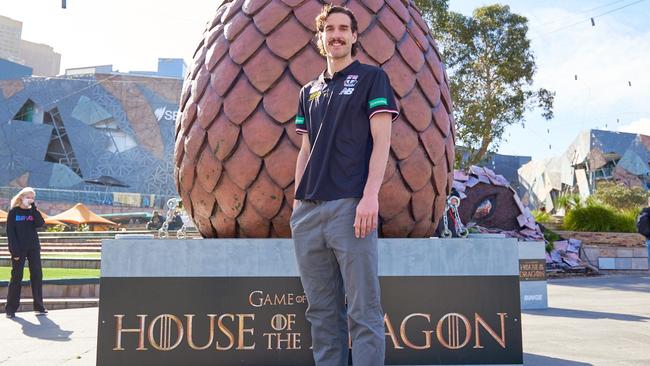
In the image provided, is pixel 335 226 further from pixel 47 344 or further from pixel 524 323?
pixel 524 323

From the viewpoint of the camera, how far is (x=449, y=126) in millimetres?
2158

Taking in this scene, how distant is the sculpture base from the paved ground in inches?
34.6

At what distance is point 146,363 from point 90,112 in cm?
4736

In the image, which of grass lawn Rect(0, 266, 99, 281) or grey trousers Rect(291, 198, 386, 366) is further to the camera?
grass lawn Rect(0, 266, 99, 281)

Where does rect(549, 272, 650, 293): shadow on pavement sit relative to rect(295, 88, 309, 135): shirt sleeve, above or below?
below

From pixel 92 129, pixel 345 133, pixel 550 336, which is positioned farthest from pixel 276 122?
pixel 92 129

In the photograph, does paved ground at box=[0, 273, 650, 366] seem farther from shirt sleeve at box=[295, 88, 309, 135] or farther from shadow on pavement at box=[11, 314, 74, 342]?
shirt sleeve at box=[295, 88, 309, 135]

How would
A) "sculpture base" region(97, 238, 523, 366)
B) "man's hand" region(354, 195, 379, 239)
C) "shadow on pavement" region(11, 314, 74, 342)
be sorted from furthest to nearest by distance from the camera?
"shadow on pavement" region(11, 314, 74, 342), "sculpture base" region(97, 238, 523, 366), "man's hand" region(354, 195, 379, 239)

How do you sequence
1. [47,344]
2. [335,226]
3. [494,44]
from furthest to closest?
[494,44], [47,344], [335,226]

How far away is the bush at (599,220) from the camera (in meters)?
16.0

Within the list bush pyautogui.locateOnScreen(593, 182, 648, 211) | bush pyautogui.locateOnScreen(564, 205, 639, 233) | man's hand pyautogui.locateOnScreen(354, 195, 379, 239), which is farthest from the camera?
bush pyautogui.locateOnScreen(593, 182, 648, 211)

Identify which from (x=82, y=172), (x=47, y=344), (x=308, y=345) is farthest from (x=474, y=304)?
(x=82, y=172)

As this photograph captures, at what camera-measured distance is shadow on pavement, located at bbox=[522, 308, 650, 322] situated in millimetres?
4898

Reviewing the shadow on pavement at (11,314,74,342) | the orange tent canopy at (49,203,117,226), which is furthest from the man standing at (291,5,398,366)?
the orange tent canopy at (49,203,117,226)
